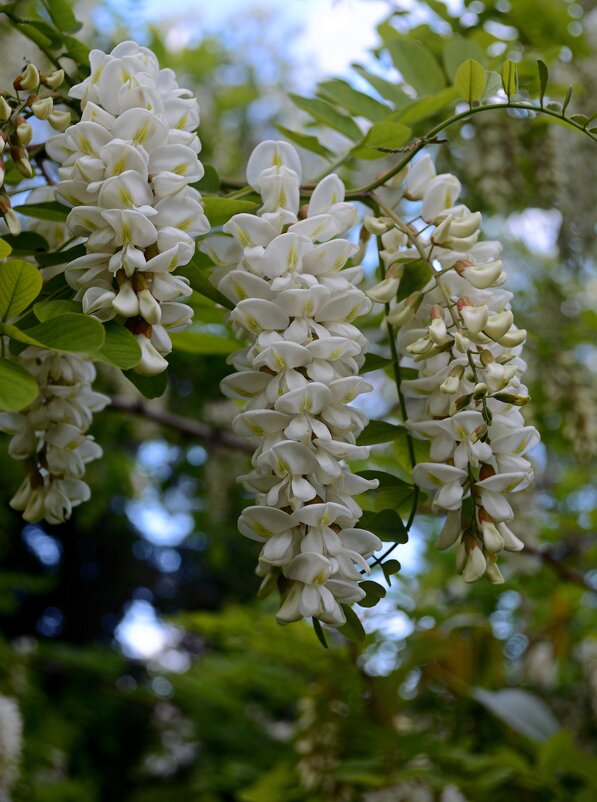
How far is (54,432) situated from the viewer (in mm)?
827

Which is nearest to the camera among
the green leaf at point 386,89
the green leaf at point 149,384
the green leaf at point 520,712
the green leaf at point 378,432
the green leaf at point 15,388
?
the green leaf at point 15,388

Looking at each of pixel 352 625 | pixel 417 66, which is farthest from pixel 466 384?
pixel 417 66

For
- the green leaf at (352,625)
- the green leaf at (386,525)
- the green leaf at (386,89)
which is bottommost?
the green leaf at (352,625)

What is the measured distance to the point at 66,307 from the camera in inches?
27.5

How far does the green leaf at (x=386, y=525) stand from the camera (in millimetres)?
765

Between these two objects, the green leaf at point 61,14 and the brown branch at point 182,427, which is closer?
the green leaf at point 61,14

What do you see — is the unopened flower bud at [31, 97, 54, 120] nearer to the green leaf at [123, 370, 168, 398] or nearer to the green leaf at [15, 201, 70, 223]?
the green leaf at [15, 201, 70, 223]

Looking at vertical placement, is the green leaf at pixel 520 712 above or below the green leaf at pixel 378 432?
above

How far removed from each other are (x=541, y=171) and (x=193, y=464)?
168 centimetres

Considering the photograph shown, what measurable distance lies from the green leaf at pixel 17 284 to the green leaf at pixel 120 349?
7 cm

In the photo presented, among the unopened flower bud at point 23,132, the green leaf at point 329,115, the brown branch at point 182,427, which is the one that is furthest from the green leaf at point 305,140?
the brown branch at point 182,427

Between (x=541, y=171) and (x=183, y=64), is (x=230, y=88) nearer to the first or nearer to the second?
(x=183, y=64)

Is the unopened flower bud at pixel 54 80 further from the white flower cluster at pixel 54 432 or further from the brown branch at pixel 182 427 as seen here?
the brown branch at pixel 182 427

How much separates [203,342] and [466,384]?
532 mm
